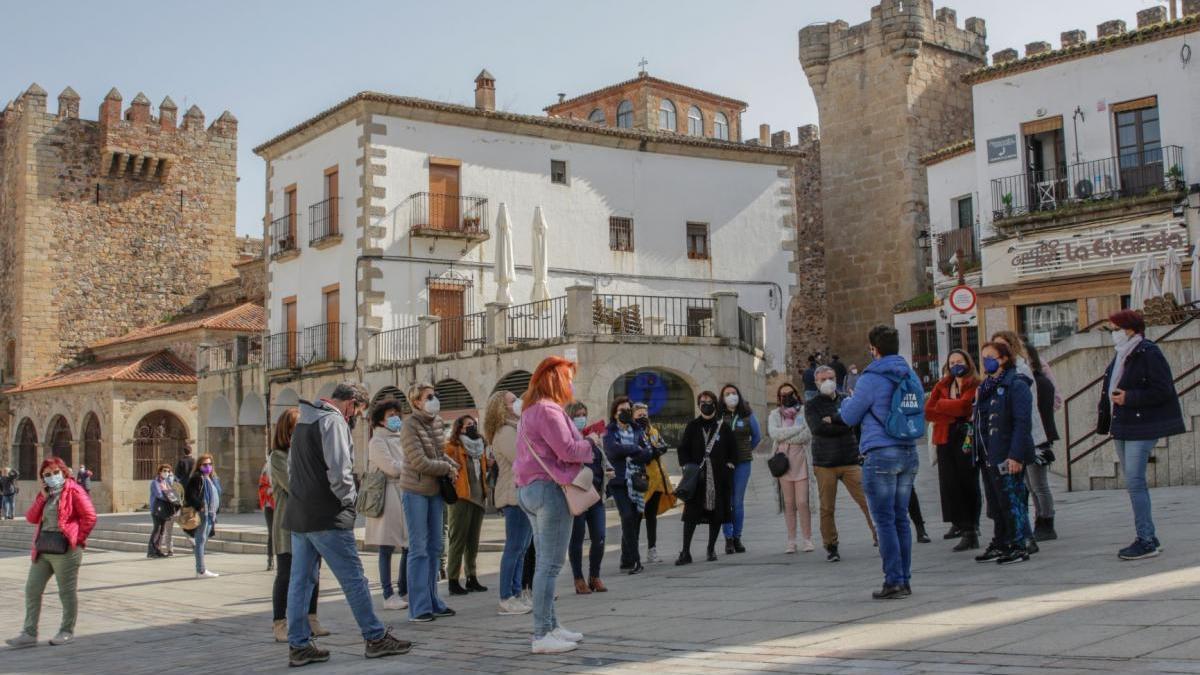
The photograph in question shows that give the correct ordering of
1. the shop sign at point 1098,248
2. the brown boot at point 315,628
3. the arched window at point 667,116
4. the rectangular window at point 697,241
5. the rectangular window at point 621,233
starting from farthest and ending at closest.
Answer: the arched window at point 667,116, the rectangular window at point 697,241, the rectangular window at point 621,233, the shop sign at point 1098,248, the brown boot at point 315,628

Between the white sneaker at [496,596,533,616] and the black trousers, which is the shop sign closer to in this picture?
the white sneaker at [496,596,533,616]

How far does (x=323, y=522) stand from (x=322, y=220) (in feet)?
75.3

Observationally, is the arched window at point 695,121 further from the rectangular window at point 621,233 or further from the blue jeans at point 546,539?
the blue jeans at point 546,539

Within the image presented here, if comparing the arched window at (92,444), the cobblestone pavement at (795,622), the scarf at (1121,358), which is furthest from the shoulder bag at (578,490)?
the arched window at (92,444)

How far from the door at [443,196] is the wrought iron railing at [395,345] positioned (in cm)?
263

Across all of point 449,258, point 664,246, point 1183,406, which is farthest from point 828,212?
point 1183,406

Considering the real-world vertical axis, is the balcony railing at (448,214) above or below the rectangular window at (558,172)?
below

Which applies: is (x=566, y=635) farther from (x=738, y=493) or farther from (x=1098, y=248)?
(x=1098, y=248)

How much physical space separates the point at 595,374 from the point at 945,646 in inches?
632

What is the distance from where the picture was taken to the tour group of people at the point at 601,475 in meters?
7.48

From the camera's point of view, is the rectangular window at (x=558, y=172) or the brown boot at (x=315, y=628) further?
the rectangular window at (x=558, y=172)

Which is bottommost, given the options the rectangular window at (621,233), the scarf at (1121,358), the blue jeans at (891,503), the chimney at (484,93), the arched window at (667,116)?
the blue jeans at (891,503)

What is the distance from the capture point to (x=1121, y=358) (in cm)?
866

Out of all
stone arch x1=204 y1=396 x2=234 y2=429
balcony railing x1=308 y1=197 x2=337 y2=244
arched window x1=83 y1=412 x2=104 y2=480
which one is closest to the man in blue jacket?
balcony railing x1=308 y1=197 x2=337 y2=244
